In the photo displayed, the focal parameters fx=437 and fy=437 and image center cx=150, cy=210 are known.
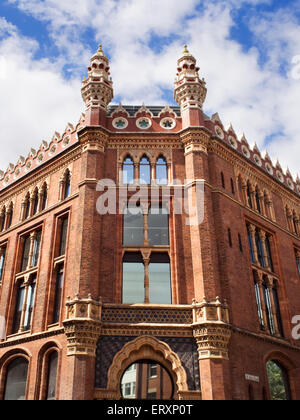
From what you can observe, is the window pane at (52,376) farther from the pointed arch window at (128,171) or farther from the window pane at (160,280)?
→ the pointed arch window at (128,171)

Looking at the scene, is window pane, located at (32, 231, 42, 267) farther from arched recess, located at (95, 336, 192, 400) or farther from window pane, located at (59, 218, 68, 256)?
arched recess, located at (95, 336, 192, 400)

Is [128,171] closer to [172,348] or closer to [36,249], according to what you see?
[36,249]

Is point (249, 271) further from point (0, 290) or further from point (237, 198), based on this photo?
point (0, 290)

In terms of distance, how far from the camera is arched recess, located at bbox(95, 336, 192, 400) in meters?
16.2

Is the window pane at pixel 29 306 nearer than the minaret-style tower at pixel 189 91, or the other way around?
the window pane at pixel 29 306

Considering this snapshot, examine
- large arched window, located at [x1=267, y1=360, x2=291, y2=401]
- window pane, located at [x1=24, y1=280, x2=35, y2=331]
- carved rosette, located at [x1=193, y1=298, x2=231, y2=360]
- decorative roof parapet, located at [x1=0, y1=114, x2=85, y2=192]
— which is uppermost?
decorative roof parapet, located at [x1=0, y1=114, x2=85, y2=192]

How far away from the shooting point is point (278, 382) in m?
20.0

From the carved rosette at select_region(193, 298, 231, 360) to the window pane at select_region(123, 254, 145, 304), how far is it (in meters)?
2.51

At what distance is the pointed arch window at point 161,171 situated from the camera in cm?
2122

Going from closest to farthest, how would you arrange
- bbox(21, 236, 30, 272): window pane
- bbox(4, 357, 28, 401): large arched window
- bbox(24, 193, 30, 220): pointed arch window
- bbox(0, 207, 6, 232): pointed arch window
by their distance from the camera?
1. bbox(4, 357, 28, 401): large arched window
2. bbox(21, 236, 30, 272): window pane
3. bbox(24, 193, 30, 220): pointed arch window
4. bbox(0, 207, 6, 232): pointed arch window

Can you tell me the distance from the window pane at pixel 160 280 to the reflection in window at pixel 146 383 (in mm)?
3261

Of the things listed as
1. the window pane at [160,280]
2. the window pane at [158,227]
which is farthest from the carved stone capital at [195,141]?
the window pane at [160,280]

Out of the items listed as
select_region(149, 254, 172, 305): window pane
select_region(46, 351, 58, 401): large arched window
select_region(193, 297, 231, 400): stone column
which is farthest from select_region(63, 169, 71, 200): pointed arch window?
select_region(193, 297, 231, 400): stone column
